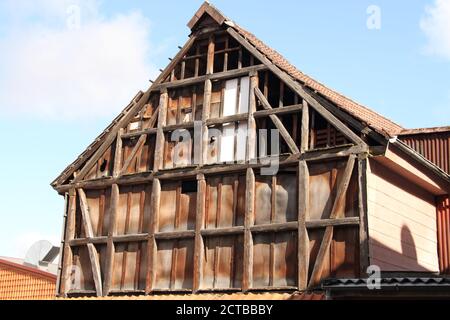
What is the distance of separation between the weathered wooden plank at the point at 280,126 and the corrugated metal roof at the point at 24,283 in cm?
1267

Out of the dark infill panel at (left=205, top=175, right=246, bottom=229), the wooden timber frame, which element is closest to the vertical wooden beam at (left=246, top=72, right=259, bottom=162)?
the wooden timber frame

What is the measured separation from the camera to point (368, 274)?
15.1 meters

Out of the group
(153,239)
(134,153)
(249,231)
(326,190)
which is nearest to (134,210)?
(153,239)

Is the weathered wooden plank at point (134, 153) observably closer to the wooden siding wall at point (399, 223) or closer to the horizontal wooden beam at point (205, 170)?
the horizontal wooden beam at point (205, 170)

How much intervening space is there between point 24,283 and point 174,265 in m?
11.3

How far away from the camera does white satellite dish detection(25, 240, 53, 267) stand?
2666 cm

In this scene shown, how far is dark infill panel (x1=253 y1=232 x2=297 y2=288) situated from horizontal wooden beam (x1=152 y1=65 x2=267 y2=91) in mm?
4615

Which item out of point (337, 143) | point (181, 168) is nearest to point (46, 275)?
point (181, 168)

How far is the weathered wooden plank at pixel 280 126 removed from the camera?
679 inches

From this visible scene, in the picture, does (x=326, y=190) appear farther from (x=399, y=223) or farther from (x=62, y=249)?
(x=62, y=249)

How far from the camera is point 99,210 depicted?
2059 cm

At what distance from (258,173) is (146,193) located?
12.5 ft

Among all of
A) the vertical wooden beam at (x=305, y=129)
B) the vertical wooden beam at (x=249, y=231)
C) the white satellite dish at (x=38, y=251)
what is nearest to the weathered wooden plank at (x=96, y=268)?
the vertical wooden beam at (x=249, y=231)

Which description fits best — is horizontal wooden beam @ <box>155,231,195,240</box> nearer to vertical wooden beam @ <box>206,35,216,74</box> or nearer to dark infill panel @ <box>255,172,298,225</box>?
dark infill panel @ <box>255,172,298,225</box>
